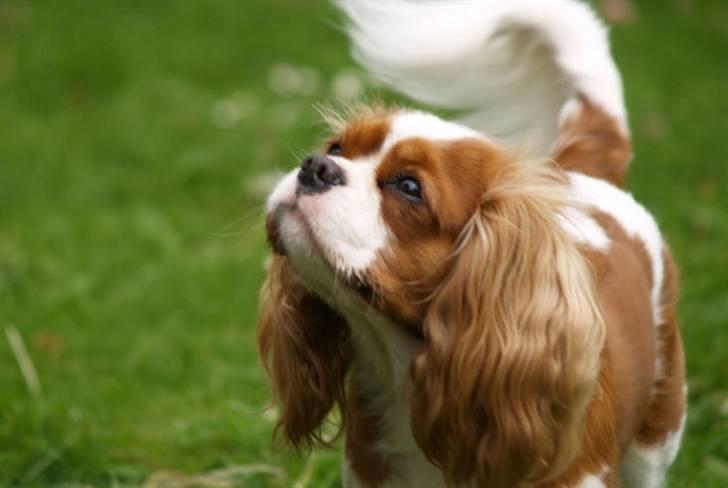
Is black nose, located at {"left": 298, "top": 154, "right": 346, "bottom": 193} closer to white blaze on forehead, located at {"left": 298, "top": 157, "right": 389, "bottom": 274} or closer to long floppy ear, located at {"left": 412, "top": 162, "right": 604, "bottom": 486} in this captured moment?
white blaze on forehead, located at {"left": 298, "top": 157, "right": 389, "bottom": 274}

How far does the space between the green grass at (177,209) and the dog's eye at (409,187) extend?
1054 millimetres

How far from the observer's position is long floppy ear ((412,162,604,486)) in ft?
9.43

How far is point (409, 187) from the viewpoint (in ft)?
9.71

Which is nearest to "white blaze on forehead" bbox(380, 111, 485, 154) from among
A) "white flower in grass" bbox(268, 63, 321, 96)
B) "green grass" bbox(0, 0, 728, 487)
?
"green grass" bbox(0, 0, 728, 487)

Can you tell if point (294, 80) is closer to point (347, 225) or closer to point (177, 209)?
point (177, 209)

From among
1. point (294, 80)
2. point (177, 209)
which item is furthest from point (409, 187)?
point (294, 80)

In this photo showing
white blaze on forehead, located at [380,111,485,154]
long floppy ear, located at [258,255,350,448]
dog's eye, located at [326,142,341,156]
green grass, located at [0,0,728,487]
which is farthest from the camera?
green grass, located at [0,0,728,487]

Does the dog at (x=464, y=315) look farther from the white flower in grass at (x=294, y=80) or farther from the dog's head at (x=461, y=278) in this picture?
the white flower in grass at (x=294, y=80)

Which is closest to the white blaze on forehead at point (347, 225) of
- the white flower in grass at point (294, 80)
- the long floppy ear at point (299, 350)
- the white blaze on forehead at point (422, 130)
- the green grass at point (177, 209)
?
the white blaze on forehead at point (422, 130)

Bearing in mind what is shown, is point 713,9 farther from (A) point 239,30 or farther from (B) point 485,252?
(B) point 485,252

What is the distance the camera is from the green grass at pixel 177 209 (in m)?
4.40

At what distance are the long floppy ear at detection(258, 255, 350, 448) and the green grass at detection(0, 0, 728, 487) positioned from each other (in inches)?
22.8

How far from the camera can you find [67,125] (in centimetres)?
760

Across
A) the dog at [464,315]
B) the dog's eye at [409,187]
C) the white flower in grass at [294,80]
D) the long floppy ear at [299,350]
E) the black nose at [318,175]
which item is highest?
the dog's eye at [409,187]
